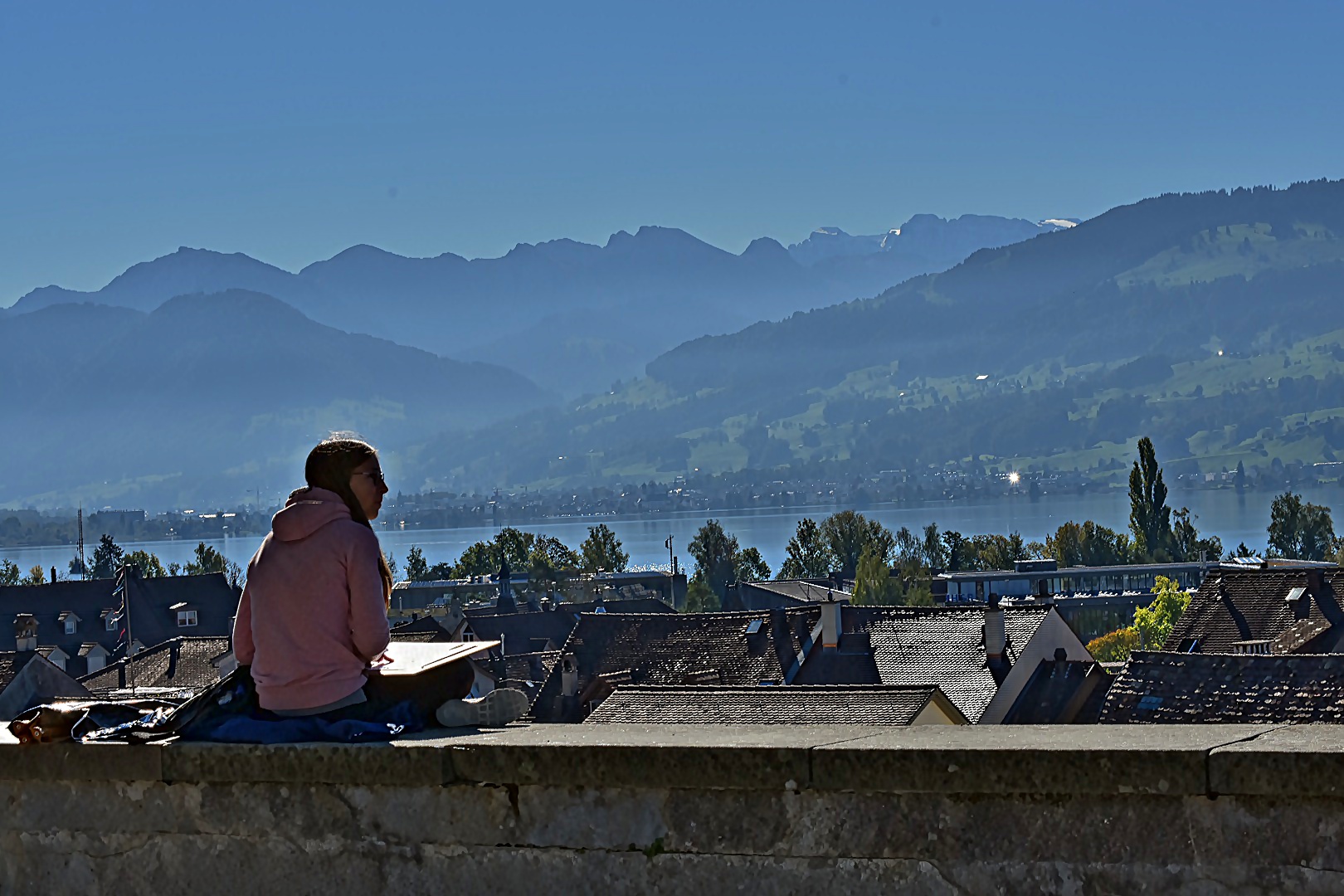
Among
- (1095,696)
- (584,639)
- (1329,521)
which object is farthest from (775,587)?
(1095,696)

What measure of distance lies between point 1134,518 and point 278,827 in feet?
469

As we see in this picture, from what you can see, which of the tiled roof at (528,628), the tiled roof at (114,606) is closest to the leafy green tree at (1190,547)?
the tiled roof at (528,628)

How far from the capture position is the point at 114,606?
257 ft

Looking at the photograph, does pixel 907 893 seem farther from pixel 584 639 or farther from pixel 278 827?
pixel 584 639

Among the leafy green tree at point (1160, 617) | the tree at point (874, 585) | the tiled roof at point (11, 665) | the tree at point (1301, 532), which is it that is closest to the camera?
the tiled roof at point (11, 665)

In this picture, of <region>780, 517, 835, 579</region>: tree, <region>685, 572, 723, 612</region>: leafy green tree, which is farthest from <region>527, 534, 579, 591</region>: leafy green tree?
<region>780, 517, 835, 579</region>: tree

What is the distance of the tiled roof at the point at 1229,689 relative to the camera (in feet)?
86.4

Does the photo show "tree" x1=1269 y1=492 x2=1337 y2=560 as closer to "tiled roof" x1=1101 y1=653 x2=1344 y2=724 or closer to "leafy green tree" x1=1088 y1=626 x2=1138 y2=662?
"leafy green tree" x1=1088 y1=626 x2=1138 y2=662

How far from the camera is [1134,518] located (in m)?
143

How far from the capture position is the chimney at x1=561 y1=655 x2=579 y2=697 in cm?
3928

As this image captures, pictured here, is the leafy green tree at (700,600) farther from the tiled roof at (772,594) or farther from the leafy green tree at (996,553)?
the leafy green tree at (996,553)

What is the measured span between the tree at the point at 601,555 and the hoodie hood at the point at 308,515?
141m

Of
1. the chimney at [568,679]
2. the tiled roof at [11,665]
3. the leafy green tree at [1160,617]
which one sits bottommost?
the leafy green tree at [1160,617]

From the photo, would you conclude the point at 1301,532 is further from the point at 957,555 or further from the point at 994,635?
the point at 994,635
